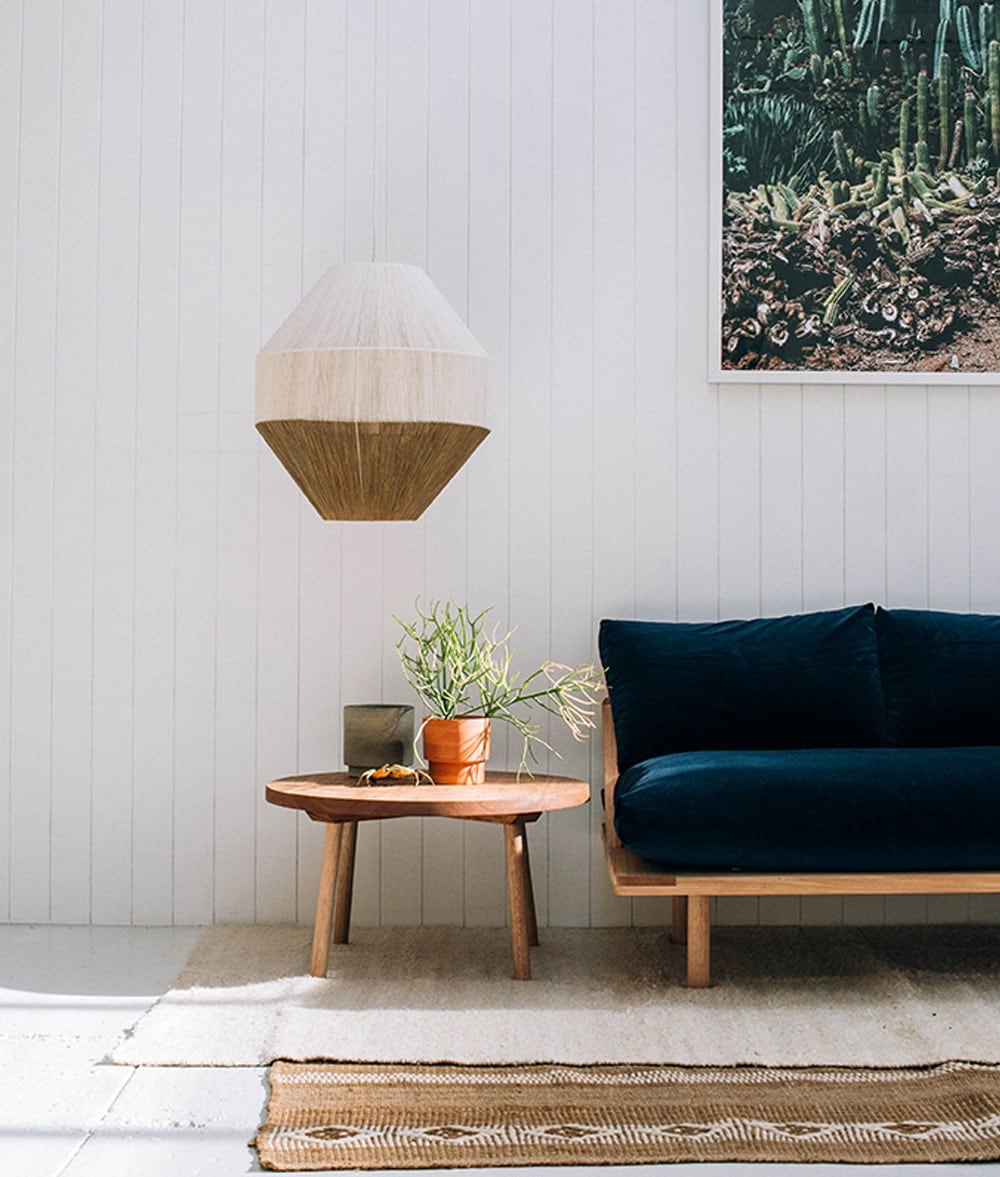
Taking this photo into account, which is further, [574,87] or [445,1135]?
[574,87]

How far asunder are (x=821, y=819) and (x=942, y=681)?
26.4 inches

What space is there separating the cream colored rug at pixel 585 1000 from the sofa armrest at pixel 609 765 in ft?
0.96

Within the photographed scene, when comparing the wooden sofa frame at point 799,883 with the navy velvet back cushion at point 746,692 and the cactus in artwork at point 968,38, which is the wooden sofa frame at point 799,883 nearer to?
the navy velvet back cushion at point 746,692

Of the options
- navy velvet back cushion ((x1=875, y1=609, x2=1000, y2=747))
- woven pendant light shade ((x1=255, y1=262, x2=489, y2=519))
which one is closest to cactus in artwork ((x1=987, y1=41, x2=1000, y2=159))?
navy velvet back cushion ((x1=875, y1=609, x2=1000, y2=747))

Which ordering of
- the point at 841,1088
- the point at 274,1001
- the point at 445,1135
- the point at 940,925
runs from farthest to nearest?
the point at 940,925 < the point at 274,1001 < the point at 841,1088 < the point at 445,1135

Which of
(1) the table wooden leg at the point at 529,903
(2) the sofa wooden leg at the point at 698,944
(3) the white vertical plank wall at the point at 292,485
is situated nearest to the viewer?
(2) the sofa wooden leg at the point at 698,944

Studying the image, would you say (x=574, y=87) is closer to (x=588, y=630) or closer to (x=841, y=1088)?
(x=588, y=630)

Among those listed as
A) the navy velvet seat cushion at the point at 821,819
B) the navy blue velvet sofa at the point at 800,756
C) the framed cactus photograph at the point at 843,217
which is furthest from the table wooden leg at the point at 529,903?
the framed cactus photograph at the point at 843,217

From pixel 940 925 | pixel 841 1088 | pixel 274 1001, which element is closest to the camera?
pixel 841 1088

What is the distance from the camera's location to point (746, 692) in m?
3.05

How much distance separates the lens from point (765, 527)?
3.37 meters

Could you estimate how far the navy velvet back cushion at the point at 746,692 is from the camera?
9.98 ft

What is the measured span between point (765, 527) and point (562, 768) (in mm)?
797

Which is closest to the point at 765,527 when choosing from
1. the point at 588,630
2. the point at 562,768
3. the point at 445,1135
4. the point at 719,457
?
the point at 719,457
